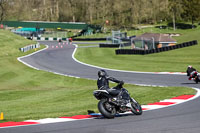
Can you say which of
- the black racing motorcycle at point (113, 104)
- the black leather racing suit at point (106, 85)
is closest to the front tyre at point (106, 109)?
the black racing motorcycle at point (113, 104)

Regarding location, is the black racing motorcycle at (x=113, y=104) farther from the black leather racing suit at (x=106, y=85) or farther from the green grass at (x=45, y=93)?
the green grass at (x=45, y=93)

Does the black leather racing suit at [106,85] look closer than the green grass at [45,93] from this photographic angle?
Yes

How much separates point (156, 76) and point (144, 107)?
617 inches

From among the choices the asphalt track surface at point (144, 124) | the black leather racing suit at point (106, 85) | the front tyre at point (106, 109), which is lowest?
the asphalt track surface at point (144, 124)

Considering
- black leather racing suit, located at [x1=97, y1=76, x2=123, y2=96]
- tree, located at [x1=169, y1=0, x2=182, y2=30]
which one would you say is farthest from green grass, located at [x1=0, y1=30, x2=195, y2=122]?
tree, located at [x1=169, y1=0, x2=182, y2=30]

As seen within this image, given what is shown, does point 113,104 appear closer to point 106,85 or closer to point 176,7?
point 106,85

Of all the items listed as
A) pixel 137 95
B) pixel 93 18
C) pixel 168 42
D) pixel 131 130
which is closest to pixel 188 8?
pixel 93 18

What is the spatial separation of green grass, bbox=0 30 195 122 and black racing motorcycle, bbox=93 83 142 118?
4.70 feet

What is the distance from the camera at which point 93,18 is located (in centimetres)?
13900

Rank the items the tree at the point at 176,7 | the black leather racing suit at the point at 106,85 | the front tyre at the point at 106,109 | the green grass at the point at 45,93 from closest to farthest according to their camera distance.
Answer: the front tyre at the point at 106,109 → the black leather racing suit at the point at 106,85 → the green grass at the point at 45,93 → the tree at the point at 176,7

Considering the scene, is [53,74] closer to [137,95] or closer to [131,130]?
[137,95]

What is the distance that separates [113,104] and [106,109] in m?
0.31

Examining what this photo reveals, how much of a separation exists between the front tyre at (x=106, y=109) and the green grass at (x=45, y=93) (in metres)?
1.45

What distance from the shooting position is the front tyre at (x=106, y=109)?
11539 mm
